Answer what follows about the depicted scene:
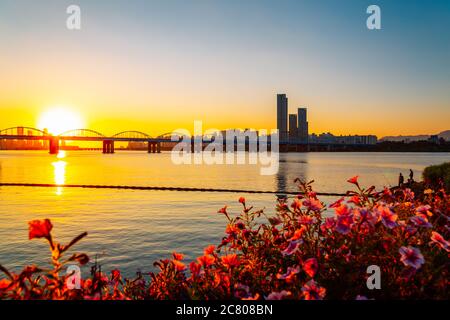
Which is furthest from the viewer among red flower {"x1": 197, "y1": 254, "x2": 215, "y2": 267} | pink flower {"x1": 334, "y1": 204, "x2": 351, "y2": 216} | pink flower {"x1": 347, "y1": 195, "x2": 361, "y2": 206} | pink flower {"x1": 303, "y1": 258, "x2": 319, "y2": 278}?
pink flower {"x1": 347, "y1": 195, "x2": 361, "y2": 206}

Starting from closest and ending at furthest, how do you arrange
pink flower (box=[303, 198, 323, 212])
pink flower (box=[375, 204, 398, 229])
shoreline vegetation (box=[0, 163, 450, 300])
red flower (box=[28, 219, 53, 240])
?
red flower (box=[28, 219, 53, 240]) → shoreline vegetation (box=[0, 163, 450, 300]) → pink flower (box=[375, 204, 398, 229]) → pink flower (box=[303, 198, 323, 212])

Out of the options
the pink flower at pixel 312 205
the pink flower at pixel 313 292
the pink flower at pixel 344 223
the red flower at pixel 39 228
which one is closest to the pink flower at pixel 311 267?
the pink flower at pixel 313 292

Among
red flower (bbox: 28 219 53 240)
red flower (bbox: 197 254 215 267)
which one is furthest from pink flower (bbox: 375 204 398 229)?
red flower (bbox: 28 219 53 240)

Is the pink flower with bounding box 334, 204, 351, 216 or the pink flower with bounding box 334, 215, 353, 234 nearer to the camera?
the pink flower with bounding box 334, 215, 353, 234

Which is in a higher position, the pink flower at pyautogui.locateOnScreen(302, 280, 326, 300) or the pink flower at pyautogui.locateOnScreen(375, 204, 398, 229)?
the pink flower at pyautogui.locateOnScreen(375, 204, 398, 229)

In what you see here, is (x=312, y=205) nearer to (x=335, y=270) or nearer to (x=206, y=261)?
(x=335, y=270)

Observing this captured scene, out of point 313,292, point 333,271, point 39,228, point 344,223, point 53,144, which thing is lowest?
point 333,271

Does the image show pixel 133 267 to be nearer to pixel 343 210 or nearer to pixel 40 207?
pixel 343 210

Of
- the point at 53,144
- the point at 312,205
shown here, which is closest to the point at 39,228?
the point at 312,205

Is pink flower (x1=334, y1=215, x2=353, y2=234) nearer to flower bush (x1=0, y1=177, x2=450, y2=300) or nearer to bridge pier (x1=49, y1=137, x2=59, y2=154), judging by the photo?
flower bush (x1=0, y1=177, x2=450, y2=300)

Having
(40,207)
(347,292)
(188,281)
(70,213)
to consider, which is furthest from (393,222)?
(40,207)

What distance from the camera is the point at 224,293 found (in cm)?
330

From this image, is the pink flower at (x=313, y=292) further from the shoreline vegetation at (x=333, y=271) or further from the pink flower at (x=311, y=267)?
the pink flower at (x=311, y=267)
